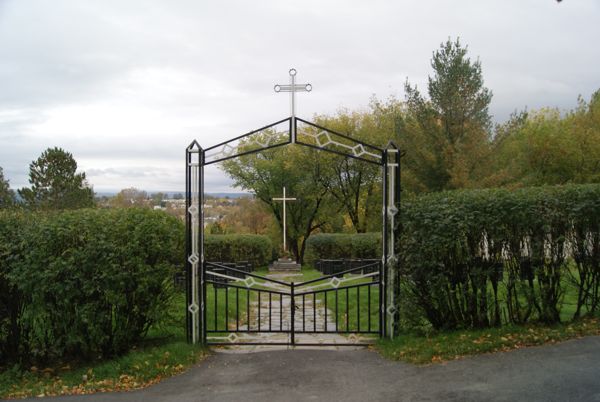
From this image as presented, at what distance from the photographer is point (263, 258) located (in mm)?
25094

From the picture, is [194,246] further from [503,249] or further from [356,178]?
[356,178]

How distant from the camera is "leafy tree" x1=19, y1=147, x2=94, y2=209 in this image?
34938 millimetres

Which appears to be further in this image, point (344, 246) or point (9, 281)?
point (344, 246)

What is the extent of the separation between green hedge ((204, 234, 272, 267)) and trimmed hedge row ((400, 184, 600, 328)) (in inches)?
683

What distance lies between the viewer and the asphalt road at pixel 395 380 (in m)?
4.76

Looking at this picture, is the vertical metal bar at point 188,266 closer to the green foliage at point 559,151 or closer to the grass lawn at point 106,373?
the grass lawn at point 106,373

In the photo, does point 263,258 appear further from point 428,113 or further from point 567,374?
point 567,374

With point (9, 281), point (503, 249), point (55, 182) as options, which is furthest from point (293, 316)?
point (55, 182)

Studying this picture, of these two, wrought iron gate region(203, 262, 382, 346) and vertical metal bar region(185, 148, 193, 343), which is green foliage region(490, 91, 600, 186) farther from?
vertical metal bar region(185, 148, 193, 343)

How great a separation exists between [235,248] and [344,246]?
5128mm

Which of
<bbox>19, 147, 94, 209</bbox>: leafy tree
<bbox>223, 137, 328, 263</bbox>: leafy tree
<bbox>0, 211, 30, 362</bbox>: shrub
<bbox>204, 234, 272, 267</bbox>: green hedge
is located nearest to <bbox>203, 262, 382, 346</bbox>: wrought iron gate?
<bbox>0, 211, 30, 362</bbox>: shrub

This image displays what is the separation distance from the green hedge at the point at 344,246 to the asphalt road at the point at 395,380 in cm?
1527

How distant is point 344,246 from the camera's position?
906 inches

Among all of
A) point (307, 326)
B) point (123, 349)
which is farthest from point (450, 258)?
point (123, 349)
